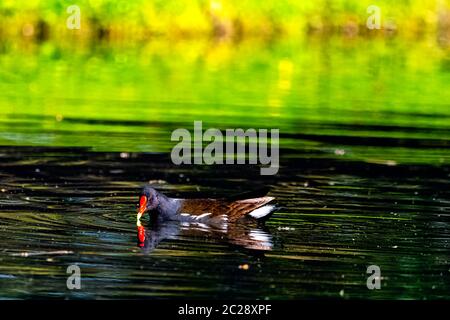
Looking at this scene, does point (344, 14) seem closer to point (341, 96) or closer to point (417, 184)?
point (341, 96)

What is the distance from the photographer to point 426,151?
20359mm

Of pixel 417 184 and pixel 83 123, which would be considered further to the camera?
Answer: pixel 83 123

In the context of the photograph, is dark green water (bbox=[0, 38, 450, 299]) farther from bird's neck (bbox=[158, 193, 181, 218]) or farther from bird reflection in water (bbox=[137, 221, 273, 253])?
bird's neck (bbox=[158, 193, 181, 218])

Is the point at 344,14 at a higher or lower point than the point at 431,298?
higher

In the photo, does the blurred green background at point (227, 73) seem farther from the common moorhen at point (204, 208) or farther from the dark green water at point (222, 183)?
the common moorhen at point (204, 208)

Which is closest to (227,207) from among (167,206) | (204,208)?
(204,208)

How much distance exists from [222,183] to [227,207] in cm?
267

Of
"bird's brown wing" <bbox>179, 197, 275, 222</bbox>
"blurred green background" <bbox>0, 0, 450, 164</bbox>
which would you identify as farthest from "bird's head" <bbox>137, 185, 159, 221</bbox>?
"blurred green background" <bbox>0, 0, 450, 164</bbox>

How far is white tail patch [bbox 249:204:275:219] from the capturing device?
13938 millimetres

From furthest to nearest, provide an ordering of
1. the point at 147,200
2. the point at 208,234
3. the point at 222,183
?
the point at 222,183
the point at 147,200
the point at 208,234

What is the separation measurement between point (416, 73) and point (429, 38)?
2011cm

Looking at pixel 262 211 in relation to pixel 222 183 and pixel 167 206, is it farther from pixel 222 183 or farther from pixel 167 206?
pixel 222 183

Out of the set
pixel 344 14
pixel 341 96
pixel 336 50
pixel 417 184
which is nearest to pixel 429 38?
pixel 344 14

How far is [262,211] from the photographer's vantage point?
14.0 meters
